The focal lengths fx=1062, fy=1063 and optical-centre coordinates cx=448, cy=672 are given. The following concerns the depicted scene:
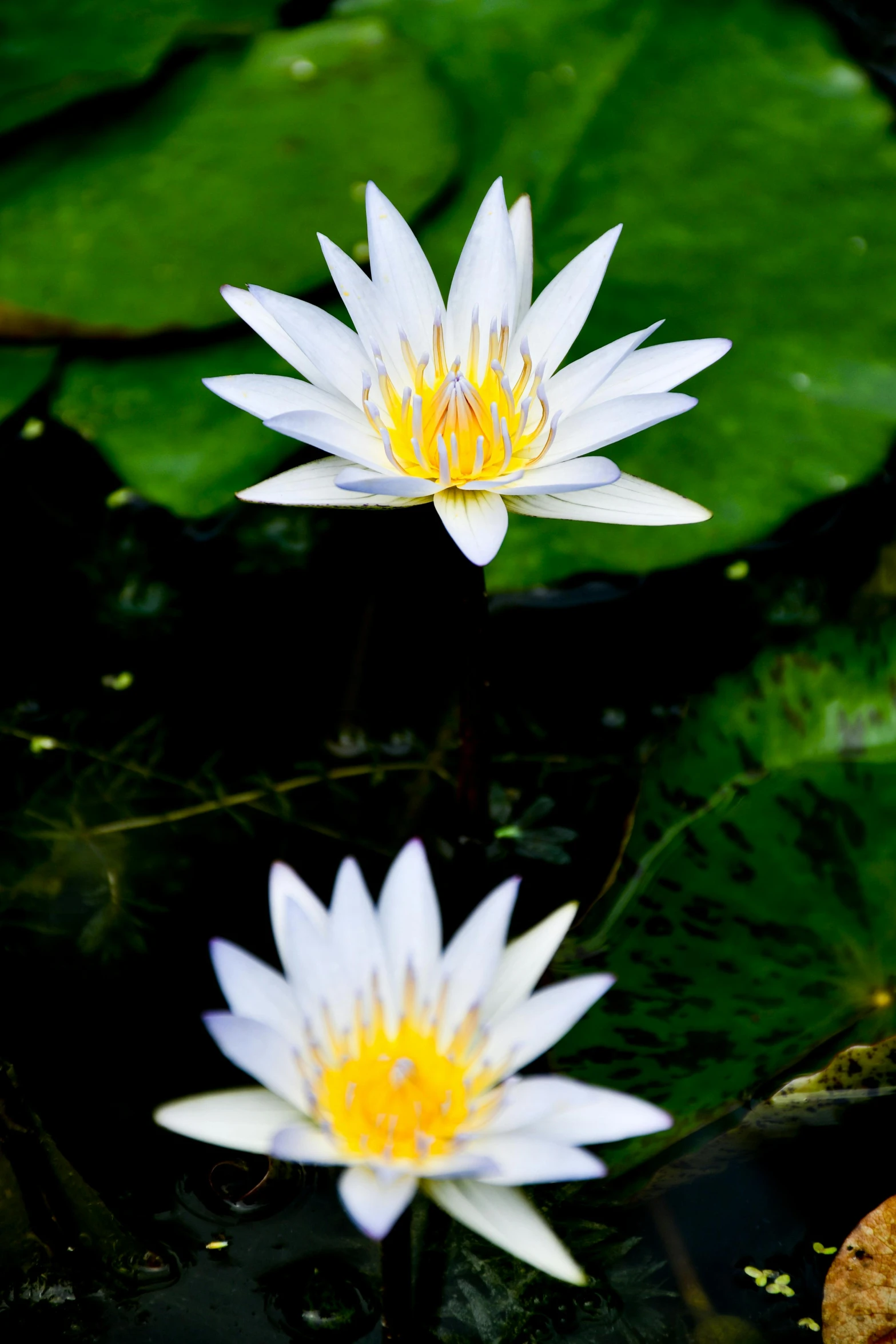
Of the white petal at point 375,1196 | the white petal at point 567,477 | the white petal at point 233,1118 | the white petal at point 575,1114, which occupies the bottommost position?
the white petal at point 233,1118

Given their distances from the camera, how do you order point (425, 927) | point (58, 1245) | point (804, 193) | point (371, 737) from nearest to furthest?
point (425, 927) → point (58, 1245) → point (371, 737) → point (804, 193)

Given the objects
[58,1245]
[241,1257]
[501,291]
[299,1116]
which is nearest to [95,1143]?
[58,1245]

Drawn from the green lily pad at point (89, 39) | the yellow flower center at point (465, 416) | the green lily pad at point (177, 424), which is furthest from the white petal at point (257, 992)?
the green lily pad at point (89, 39)

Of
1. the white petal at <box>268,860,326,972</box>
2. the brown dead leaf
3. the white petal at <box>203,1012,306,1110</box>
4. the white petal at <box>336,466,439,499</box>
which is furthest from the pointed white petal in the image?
the brown dead leaf

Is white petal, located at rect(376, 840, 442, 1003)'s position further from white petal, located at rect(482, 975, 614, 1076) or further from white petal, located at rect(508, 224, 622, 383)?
white petal, located at rect(508, 224, 622, 383)

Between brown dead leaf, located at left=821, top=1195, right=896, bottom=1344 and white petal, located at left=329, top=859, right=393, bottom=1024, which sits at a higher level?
white petal, located at left=329, top=859, right=393, bottom=1024

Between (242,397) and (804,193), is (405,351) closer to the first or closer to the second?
(242,397)

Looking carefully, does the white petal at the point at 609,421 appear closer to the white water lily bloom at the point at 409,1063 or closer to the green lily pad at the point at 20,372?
the white water lily bloom at the point at 409,1063
